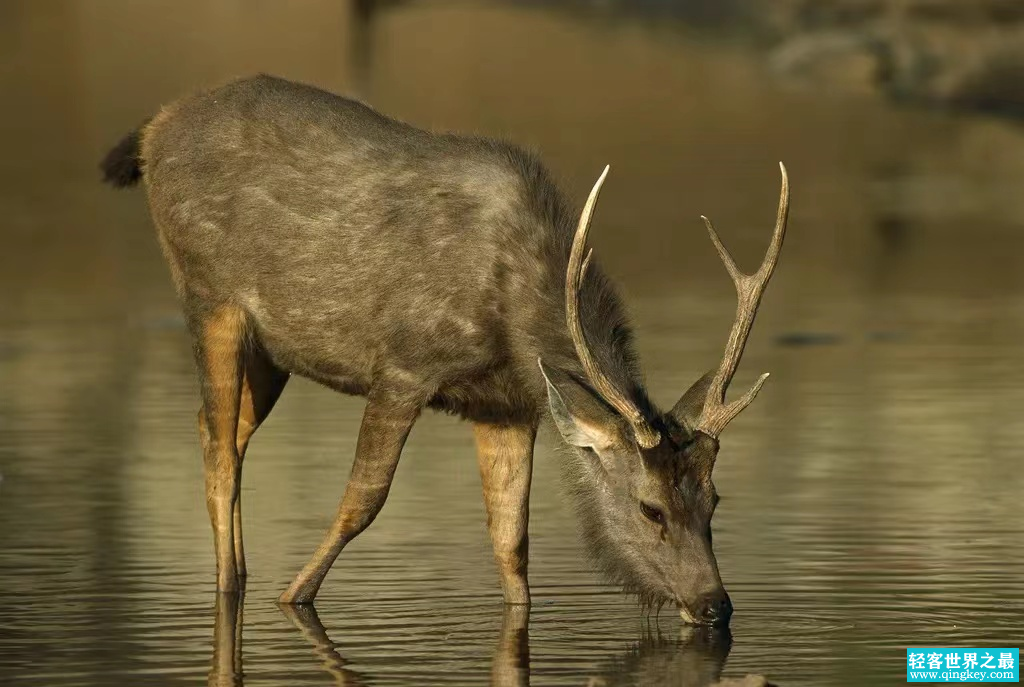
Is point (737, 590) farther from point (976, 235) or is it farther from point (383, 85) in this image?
point (383, 85)

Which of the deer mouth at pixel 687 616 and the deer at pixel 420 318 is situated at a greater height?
the deer at pixel 420 318

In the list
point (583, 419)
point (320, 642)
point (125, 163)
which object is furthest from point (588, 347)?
point (125, 163)

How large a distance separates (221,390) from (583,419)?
8.45 ft

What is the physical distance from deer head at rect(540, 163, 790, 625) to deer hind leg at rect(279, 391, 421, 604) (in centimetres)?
100

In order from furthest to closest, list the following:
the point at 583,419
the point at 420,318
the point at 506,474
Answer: the point at 506,474 → the point at 420,318 → the point at 583,419

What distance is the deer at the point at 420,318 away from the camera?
12.8 metres

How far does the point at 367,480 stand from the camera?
1396 cm

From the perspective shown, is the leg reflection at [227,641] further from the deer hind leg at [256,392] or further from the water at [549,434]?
the deer hind leg at [256,392]

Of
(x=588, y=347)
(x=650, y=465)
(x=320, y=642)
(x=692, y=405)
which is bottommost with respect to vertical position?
(x=320, y=642)

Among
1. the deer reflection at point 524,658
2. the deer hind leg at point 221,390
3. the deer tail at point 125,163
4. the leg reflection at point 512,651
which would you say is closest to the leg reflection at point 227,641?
the deer reflection at point 524,658

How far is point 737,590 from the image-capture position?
13797mm

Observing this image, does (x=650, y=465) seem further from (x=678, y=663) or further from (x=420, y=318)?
(x=420, y=318)

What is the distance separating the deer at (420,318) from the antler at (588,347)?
13 mm

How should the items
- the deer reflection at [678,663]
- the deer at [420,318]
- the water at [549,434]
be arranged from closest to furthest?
the deer reflection at [678,663] → the water at [549,434] → the deer at [420,318]
